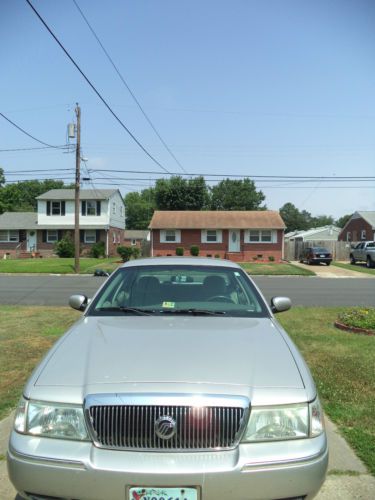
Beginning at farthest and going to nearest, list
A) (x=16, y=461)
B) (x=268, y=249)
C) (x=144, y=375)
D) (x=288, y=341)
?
1. (x=268, y=249)
2. (x=288, y=341)
3. (x=144, y=375)
4. (x=16, y=461)

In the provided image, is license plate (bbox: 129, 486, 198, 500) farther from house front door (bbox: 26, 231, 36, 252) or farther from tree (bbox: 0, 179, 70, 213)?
tree (bbox: 0, 179, 70, 213)

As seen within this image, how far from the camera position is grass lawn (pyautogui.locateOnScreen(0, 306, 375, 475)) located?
4.32m

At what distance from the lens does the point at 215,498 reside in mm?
2225

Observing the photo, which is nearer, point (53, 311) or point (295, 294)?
point (53, 311)

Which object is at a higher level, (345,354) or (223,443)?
(223,443)

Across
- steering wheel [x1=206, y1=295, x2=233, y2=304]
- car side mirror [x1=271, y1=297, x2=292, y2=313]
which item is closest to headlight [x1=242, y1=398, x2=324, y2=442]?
steering wheel [x1=206, y1=295, x2=233, y2=304]

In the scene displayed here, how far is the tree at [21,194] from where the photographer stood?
6394 centimetres

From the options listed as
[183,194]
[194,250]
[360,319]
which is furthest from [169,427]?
[183,194]

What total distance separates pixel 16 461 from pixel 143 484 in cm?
70

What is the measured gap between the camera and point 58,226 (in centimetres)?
4000

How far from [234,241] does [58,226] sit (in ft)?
51.2

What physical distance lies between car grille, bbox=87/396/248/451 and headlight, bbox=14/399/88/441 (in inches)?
4.3

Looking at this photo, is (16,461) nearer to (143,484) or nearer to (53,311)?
(143,484)

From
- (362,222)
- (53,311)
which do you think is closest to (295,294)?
(53,311)
